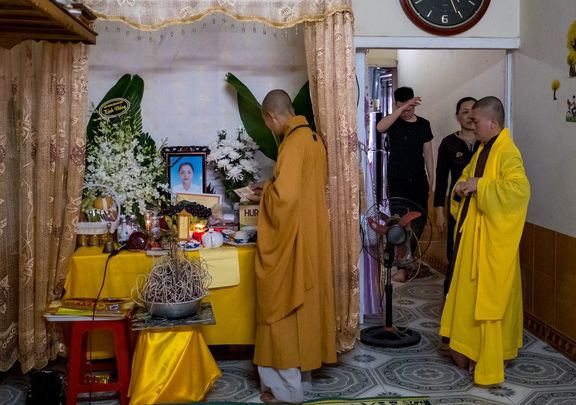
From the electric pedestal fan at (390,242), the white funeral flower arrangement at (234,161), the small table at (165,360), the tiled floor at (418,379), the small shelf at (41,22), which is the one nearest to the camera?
the small shelf at (41,22)

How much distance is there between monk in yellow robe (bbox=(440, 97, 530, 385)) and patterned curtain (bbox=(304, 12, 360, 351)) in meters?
0.65

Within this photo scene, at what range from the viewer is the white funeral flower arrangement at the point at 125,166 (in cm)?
444

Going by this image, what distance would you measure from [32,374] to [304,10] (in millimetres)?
2632

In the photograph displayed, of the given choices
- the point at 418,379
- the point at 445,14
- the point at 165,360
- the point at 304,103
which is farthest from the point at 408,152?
the point at 165,360

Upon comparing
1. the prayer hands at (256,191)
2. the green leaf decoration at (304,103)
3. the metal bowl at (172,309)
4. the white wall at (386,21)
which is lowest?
the metal bowl at (172,309)

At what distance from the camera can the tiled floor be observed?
3.93m

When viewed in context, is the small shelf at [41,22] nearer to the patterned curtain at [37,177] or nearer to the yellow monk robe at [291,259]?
the patterned curtain at [37,177]

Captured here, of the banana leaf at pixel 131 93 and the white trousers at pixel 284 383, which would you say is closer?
the white trousers at pixel 284 383

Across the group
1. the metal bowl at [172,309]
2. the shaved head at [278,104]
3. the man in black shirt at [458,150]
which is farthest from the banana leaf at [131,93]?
the man in black shirt at [458,150]

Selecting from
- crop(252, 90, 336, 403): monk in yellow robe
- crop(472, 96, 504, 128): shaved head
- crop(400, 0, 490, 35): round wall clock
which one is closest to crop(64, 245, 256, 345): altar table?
crop(252, 90, 336, 403): monk in yellow robe

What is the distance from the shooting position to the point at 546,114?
4793 millimetres

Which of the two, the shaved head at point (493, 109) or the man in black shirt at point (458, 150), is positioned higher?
the shaved head at point (493, 109)

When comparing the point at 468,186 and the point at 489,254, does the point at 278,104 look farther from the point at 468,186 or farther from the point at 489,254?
the point at 489,254

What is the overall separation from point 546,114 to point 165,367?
3.12m
